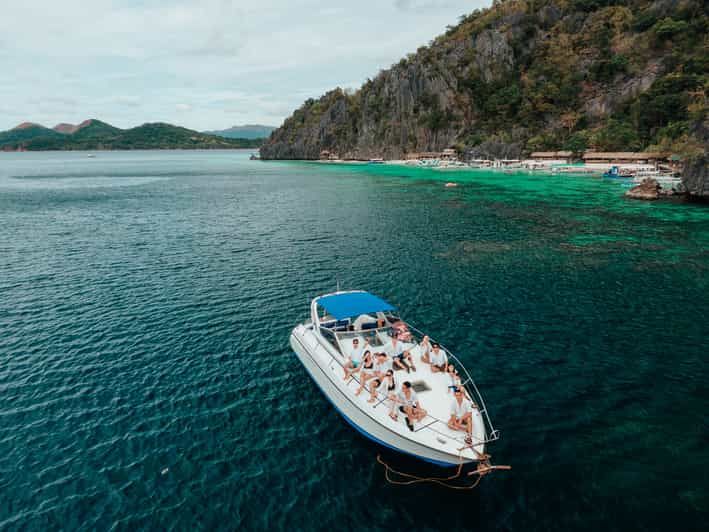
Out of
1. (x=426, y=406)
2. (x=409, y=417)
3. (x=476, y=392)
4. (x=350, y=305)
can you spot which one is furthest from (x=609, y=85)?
(x=409, y=417)

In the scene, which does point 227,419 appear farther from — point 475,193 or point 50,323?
point 475,193

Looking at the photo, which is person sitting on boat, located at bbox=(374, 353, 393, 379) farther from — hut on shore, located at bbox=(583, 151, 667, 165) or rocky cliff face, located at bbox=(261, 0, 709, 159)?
hut on shore, located at bbox=(583, 151, 667, 165)

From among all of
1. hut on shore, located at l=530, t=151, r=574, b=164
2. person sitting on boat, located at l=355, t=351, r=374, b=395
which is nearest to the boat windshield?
person sitting on boat, located at l=355, t=351, r=374, b=395

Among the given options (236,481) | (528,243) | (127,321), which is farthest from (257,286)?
(528,243)

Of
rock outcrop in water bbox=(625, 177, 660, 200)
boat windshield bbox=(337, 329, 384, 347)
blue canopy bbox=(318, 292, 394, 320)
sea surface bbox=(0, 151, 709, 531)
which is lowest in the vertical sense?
sea surface bbox=(0, 151, 709, 531)

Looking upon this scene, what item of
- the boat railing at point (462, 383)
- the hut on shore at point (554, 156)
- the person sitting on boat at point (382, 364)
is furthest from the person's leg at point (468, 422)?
the hut on shore at point (554, 156)

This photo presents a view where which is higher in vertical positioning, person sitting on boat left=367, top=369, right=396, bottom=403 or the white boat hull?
person sitting on boat left=367, top=369, right=396, bottom=403

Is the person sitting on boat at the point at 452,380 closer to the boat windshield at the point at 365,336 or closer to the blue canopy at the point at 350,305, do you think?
the boat windshield at the point at 365,336

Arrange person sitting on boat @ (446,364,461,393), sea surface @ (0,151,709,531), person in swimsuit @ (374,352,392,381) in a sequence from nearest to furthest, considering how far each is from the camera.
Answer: sea surface @ (0,151,709,531) → person sitting on boat @ (446,364,461,393) → person in swimsuit @ (374,352,392,381)
